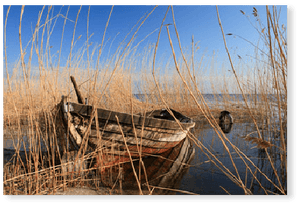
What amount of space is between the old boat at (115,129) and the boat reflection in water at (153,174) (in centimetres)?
21

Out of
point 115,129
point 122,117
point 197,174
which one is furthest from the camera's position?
point 197,174

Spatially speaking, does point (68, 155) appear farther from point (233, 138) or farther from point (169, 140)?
point (233, 138)

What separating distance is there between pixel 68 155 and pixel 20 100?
2.25ft

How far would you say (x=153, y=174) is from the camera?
2295 mm

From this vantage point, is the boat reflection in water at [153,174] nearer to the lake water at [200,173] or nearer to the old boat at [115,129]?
the lake water at [200,173]

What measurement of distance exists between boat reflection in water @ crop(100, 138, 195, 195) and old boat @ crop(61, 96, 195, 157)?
0.21 metres

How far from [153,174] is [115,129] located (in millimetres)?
753

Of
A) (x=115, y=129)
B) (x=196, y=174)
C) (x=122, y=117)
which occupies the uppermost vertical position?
(x=122, y=117)

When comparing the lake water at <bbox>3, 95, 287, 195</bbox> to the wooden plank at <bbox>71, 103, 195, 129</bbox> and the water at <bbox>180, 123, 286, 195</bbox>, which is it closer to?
the water at <bbox>180, 123, 286, 195</bbox>

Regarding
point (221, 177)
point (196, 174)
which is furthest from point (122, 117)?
point (221, 177)

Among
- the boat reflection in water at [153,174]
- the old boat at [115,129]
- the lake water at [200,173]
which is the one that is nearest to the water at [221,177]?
the lake water at [200,173]

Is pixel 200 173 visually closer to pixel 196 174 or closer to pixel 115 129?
pixel 196 174

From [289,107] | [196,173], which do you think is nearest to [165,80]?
[196,173]

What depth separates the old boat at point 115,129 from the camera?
1.83 metres
